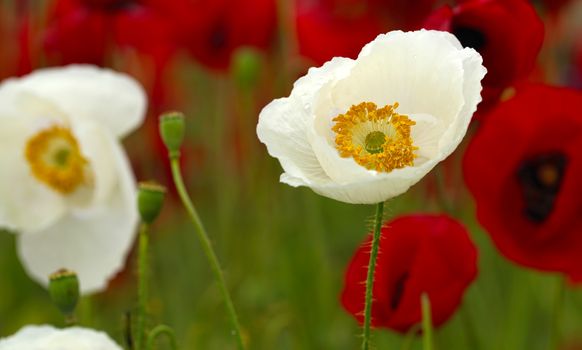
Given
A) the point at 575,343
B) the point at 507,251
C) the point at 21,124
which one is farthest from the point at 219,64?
the point at 507,251

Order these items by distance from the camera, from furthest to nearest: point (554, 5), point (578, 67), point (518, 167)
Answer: point (578, 67) < point (554, 5) < point (518, 167)

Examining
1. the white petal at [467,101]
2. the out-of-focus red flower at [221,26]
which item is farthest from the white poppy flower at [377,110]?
the out-of-focus red flower at [221,26]

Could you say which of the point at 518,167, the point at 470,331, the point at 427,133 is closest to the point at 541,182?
the point at 518,167

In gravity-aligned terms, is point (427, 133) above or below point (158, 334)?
above

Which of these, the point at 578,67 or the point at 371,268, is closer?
the point at 371,268

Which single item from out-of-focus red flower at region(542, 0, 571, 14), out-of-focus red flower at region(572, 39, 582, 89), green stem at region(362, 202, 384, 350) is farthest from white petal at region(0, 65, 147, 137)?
out-of-focus red flower at region(572, 39, 582, 89)

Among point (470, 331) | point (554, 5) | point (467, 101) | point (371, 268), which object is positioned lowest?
point (470, 331)

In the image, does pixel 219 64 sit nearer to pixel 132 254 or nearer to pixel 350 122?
pixel 132 254

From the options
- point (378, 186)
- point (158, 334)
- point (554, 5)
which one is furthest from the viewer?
point (554, 5)

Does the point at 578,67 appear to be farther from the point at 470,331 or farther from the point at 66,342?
the point at 66,342
